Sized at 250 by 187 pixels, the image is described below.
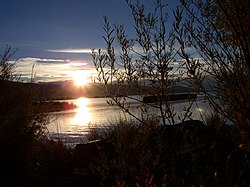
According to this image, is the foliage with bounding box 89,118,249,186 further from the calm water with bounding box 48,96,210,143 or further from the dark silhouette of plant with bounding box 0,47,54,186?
the dark silhouette of plant with bounding box 0,47,54,186

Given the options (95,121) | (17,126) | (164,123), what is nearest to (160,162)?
(164,123)

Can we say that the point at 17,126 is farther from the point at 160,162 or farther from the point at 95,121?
the point at 95,121

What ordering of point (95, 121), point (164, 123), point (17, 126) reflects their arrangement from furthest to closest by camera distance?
point (95, 121), point (17, 126), point (164, 123)

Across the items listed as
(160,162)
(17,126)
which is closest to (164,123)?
(160,162)

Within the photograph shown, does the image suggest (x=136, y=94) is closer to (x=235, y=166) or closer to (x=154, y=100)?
(x=154, y=100)

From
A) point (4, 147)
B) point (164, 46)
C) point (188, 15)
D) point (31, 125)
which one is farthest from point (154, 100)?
point (31, 125)

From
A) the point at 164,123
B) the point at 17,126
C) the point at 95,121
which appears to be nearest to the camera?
the point at 164,123

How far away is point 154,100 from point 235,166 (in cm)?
251

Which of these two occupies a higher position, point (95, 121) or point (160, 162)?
point (160, 162)

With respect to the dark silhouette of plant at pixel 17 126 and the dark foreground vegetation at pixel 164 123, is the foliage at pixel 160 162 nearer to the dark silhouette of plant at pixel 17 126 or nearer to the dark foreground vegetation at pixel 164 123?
the dark foreground vegetation at pixel 164 123

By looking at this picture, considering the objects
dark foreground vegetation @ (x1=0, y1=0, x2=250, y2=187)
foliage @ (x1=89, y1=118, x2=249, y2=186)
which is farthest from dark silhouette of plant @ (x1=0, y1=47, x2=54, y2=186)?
foliage @ (x1=89, y1=118, x2=249, y2=186)

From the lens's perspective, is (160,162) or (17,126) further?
(17,126)

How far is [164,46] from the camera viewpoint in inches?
186

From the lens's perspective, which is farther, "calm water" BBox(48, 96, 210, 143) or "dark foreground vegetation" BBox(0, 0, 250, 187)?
"calm water" BBox(48, 96, 210, 143)
